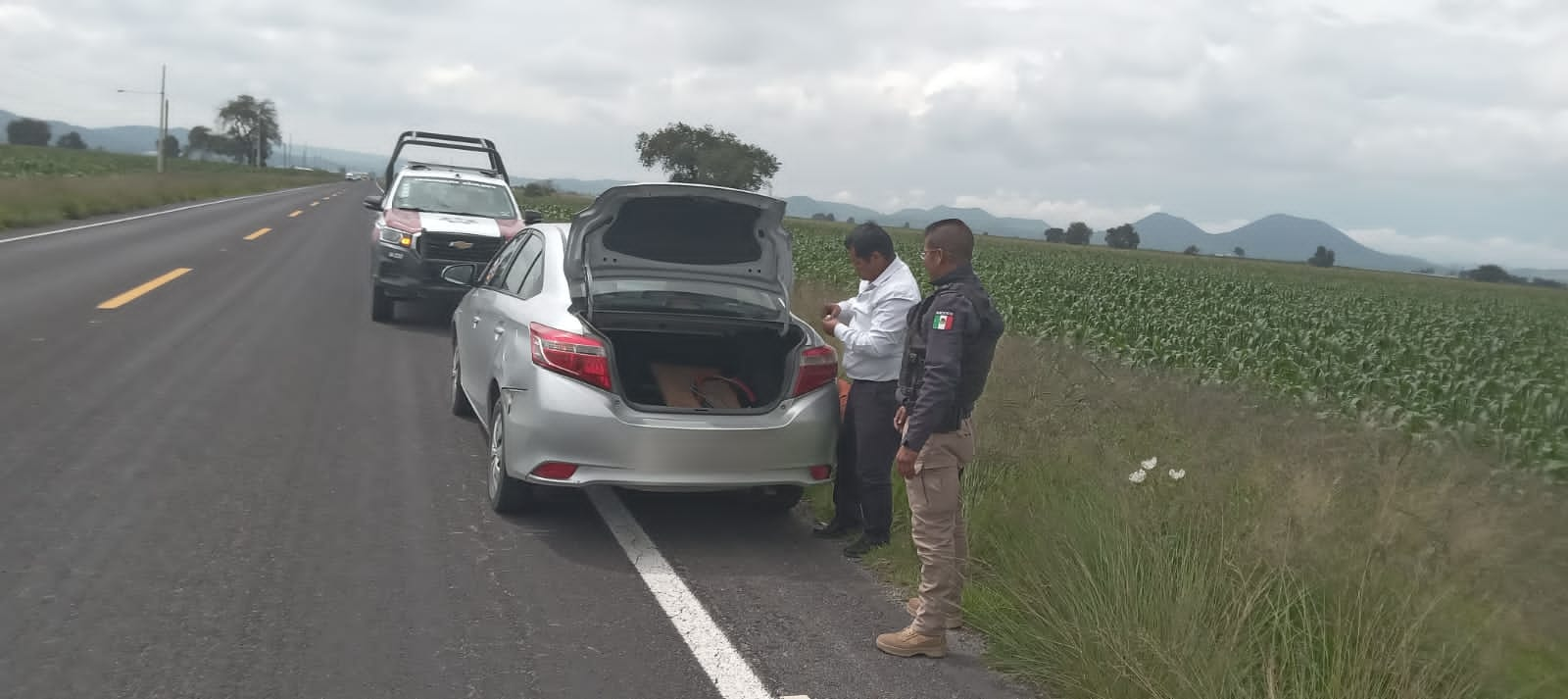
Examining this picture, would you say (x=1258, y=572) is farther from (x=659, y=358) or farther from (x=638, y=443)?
(x=659, y=358)

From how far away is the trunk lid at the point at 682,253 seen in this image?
5.72 m

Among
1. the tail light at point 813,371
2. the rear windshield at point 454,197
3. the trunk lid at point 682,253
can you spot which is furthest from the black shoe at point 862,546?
the rear windshield at point 454,197

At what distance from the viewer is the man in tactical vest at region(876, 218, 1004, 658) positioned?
4176 mm

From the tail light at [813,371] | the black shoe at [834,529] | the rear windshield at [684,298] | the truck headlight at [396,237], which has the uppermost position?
the rear windshield at [684,298]

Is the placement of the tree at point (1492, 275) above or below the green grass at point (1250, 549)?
above

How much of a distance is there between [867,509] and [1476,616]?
2615 millimetres

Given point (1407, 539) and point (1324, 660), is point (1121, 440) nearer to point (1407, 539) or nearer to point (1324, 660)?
point (1407, 539)

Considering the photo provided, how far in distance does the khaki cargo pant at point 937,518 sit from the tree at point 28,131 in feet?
542

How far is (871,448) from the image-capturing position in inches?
211

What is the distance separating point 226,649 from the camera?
12.6 feet

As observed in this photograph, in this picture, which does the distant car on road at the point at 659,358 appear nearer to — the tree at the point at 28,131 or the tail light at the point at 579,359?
the tail light at the point at 579,359

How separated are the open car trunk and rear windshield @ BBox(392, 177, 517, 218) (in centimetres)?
752

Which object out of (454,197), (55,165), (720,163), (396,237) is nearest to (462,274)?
(396,237)

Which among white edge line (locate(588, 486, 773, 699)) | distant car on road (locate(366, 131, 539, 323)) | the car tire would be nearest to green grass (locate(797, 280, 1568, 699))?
white edge line (locate(588, 486, 773, 699))
